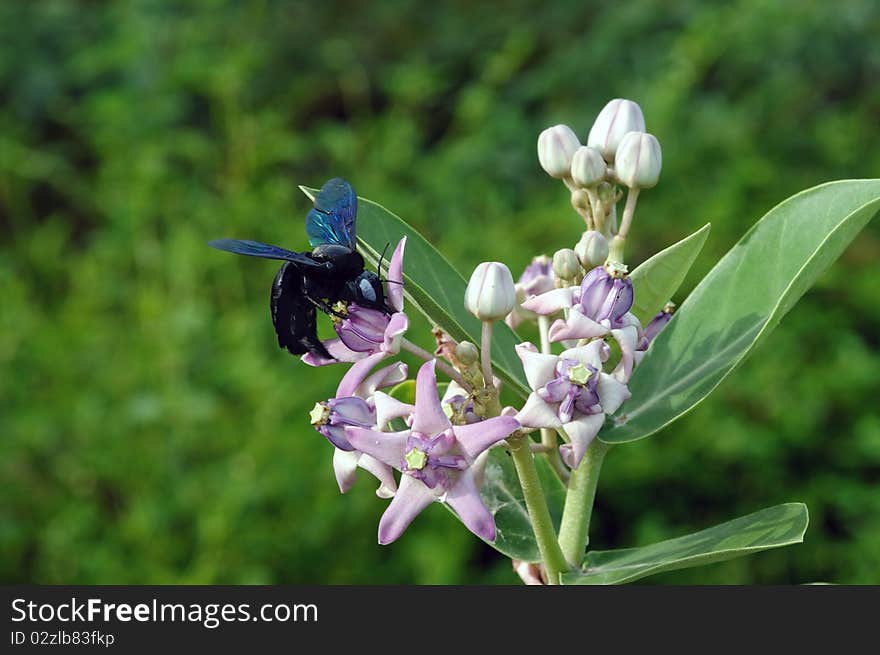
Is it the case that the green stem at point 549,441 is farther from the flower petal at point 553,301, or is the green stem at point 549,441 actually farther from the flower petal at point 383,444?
the flower petal at point 383,444

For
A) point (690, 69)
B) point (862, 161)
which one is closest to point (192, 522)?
point (690, 69)

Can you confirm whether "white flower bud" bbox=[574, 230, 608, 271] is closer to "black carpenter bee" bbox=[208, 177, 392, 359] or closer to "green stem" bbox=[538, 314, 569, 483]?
"green stem" bbox=[538, 314, 569, 483]

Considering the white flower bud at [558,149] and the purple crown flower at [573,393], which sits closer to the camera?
the purple crown flower at [573,393]

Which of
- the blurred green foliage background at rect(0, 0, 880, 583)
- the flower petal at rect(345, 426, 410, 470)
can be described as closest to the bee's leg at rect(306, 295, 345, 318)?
the flower petal at rect(345, 426, 410, 470)

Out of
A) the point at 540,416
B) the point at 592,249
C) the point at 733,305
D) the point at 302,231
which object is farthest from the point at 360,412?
the point at 302,231

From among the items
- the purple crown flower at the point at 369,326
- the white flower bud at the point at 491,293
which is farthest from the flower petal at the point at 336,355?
the white flower bud at the point at 491,293

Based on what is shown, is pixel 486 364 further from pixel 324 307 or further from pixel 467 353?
pixel 324 307
